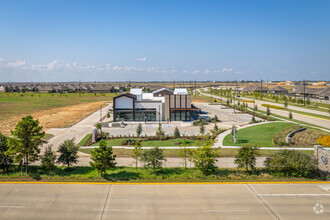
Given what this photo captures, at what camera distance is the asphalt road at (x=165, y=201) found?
46.7ft

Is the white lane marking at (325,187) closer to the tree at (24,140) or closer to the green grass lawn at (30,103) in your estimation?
the tree at (24,140)

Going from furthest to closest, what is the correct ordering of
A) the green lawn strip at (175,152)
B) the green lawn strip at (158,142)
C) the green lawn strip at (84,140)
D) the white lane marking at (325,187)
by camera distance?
the green lawn strip at (84,140) < the green lawn strip at (158,142) < the green lawn strip at (175,152) < the white lane marking at (325,187)

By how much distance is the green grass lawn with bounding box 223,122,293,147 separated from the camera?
112 feet

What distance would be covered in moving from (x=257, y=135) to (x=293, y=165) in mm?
18782

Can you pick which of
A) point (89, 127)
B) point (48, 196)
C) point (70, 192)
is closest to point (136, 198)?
point (70, 192)

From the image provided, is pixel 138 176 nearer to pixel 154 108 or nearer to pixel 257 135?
pixel 257 135

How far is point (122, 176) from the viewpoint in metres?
20.6

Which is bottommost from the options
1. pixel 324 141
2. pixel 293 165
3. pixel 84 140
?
pixel 84 140

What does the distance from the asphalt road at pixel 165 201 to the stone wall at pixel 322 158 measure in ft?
9.87

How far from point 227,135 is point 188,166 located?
16.3 m

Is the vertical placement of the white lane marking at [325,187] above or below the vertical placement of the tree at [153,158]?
below

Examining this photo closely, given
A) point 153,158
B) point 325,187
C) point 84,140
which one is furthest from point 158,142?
point 325,187

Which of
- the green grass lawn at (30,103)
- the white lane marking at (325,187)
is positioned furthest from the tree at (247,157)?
the green grass lawn at (30,103)

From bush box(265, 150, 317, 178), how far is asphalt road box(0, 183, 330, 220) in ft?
6.50
